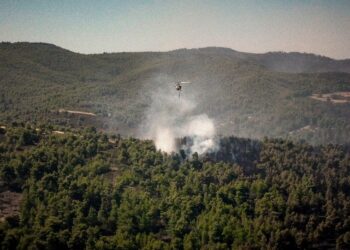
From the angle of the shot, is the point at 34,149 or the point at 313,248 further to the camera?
the point at 34,149

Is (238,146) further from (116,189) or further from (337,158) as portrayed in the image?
(116,189)

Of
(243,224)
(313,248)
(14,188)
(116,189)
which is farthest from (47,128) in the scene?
(313,248)

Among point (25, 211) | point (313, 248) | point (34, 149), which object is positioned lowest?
point (313, 248)

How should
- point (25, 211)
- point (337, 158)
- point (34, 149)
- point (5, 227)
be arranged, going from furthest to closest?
point (337, 158)
point (34, 149)
point (25, 211)
point (5, 227)

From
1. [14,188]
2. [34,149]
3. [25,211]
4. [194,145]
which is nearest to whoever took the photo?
[25,211]

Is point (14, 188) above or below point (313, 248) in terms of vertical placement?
above

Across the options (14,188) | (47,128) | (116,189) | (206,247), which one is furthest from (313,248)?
(47,128)
